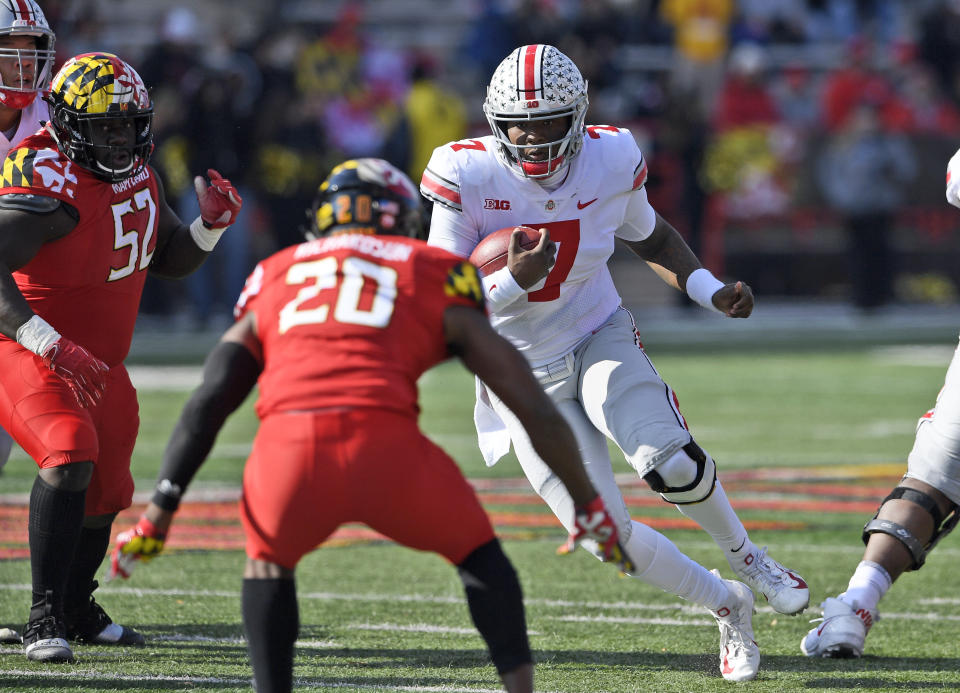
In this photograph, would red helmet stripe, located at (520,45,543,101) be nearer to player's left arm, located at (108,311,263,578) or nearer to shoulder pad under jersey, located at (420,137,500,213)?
shoulder pad under jersey, located at (420,137,500,213)

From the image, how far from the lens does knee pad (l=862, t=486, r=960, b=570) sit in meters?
4.62

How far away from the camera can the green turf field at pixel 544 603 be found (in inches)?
179

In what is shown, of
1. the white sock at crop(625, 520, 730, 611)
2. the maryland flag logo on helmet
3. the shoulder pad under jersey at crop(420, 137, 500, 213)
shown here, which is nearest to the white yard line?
the white sock at crop(625, 520, 730, 611)

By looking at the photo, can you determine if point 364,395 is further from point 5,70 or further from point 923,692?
point 5,70

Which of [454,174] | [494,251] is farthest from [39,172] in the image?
[494,251]

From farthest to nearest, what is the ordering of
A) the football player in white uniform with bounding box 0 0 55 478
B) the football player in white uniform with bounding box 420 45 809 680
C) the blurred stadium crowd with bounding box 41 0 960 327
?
the blurred stadium crowd with bounding box 41 0 960 327
the football player in white uniform with bounding box 0 0 55 478
the football player in white uniform with bounding box 420 45 809 680

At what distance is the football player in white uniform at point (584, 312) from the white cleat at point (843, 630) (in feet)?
0.46

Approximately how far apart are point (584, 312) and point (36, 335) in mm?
1719

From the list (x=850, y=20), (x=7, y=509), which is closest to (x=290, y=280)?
(x=7, y=509)

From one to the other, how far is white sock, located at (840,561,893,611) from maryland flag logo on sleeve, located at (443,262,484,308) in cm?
179

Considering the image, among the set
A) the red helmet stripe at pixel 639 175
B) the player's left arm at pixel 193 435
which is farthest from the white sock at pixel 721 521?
the player's left arm at pixel 193 435

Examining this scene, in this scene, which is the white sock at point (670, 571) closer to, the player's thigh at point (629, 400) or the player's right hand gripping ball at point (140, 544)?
the player's thigh at point (629, 400)

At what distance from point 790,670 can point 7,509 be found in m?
4.36

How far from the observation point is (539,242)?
4395 millimetres
